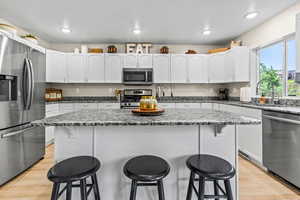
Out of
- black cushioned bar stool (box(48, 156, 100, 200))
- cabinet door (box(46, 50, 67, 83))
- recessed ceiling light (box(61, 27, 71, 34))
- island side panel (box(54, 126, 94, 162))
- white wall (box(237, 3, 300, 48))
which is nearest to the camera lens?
black cushioned bar stool (box(48, 156, 100, 200))

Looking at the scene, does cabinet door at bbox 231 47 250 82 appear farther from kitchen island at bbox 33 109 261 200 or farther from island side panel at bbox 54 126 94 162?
island side panel at bbox 54 126 94 162

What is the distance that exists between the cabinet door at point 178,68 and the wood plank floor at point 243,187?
250 centimetres

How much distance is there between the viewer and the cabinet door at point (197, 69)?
422 cm

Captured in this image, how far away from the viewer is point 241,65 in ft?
11.6

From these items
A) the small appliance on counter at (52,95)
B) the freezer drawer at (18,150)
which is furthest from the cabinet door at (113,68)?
the freezer drawer at (18,150)

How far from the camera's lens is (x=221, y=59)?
398cm

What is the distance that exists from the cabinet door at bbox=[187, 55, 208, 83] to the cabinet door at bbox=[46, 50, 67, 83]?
125 inches

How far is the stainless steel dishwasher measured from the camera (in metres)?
1.90

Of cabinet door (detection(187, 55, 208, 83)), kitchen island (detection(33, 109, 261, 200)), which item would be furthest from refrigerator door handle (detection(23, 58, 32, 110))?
cabinet door (detection(187, 55, 208, 83))

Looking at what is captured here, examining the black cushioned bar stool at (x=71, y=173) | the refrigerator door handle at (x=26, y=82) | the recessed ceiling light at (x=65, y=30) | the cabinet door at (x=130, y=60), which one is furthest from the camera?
the cabinet door at (x=130, y=60)

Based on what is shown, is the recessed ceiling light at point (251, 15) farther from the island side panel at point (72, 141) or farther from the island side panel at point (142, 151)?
the island side panel at point (72, 141)

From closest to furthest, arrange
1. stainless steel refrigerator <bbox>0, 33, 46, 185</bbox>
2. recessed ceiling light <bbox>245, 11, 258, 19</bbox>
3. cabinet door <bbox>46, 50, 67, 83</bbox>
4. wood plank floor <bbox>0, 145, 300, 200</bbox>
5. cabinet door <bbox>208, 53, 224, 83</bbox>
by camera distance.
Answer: wood plank floor <bbox>0, 145, 300, 200</bbox> → stainless steel refrigerator <bbox>0, 33, 46, 185</bbox> → recessed ceiling light <bbox>245, 11, 258, 19</bbox> → cabinet door <bbox>46, 50, 67, 83</bbox> → cabinet door <bbox>208, 53, 224, 83</bbox>

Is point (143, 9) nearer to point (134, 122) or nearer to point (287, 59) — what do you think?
point (134, 122)

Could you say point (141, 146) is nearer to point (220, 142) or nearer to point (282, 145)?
point (220, 142)
